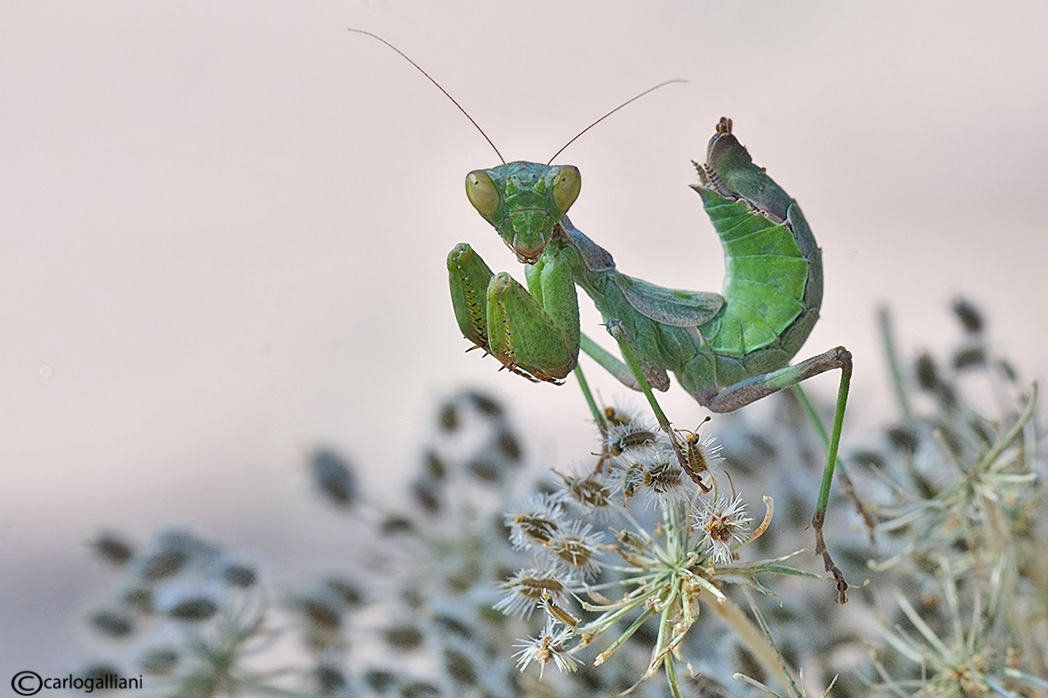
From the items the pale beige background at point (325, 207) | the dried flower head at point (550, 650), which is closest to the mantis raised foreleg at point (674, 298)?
the dried flower head at point (550, 650)

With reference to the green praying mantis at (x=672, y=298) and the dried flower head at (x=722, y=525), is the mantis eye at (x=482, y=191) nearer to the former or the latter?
the green praying mantis at (x=672, y=298)

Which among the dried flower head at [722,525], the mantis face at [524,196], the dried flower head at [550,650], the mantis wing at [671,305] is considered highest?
the mantis face at [524,196]

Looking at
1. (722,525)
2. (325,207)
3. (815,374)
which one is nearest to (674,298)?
(815,374)

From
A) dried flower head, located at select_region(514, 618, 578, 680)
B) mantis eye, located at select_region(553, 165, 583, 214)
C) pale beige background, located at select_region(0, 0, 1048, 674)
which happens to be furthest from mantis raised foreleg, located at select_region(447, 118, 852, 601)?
pale beige background, located at select_region(0, 0, 1048, 674)

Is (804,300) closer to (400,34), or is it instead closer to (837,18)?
(400,34)

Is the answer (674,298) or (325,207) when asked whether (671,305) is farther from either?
(325,207)

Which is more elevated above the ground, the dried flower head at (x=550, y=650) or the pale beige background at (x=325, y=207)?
the pale beige background at (x=325, y=207)

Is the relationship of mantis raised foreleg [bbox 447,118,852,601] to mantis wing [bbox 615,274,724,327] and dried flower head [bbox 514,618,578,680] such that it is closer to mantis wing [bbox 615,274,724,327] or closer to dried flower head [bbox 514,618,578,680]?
mantis wing [bbox 615,274,724,327]

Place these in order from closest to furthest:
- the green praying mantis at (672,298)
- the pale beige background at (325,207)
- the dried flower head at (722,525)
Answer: the dried flower head at (722,525) < the green praying mantis at (672,298) < the pale beige background at (325,207)

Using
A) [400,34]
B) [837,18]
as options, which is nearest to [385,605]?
[400,34]
